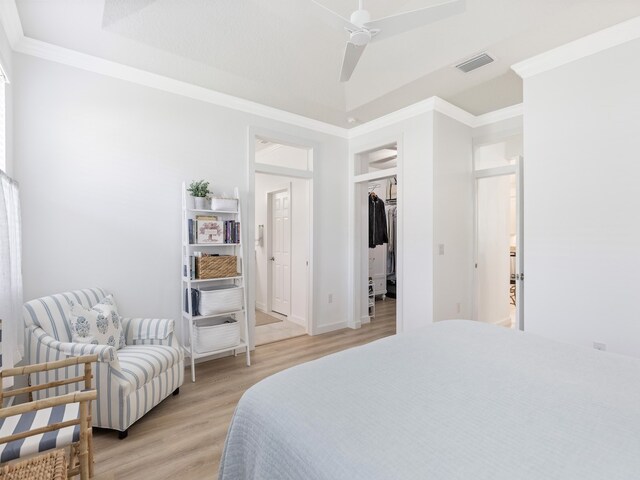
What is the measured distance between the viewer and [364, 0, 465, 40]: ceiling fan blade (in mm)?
1598

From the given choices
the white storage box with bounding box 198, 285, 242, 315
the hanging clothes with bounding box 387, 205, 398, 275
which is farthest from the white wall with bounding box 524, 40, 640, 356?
the hanging clothes with bounding box 387, 205, 398, 275

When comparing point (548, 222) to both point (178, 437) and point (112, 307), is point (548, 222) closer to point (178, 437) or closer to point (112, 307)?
point (178, 437)

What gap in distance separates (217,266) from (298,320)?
1.89 metres

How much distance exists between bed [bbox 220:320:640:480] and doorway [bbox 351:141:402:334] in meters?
2.48

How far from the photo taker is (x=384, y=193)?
263 inches

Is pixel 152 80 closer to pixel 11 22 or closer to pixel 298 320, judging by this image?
pixel 11 22

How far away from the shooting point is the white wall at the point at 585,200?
2.28m

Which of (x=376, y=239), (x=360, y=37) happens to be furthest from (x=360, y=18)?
(x=376, y=239)

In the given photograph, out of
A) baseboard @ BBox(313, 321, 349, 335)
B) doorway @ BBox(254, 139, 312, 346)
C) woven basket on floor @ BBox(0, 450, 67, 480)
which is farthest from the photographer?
doorway @ BBox(254, 139, 312, 346)

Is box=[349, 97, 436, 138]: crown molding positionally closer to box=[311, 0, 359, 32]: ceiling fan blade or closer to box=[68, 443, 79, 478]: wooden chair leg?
box=[311, 0, 359, 32]: ceiling fan blade

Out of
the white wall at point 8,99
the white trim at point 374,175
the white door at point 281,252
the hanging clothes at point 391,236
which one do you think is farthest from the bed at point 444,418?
the hanging clothes at point 391,236

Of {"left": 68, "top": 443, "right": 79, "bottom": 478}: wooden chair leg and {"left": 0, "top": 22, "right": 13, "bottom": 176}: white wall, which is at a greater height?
{"left": 0, "top": 22, "right": 13, "bottom": 176}: white wall

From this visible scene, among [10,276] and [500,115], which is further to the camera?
[500,115]

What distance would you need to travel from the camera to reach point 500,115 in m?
3.68
